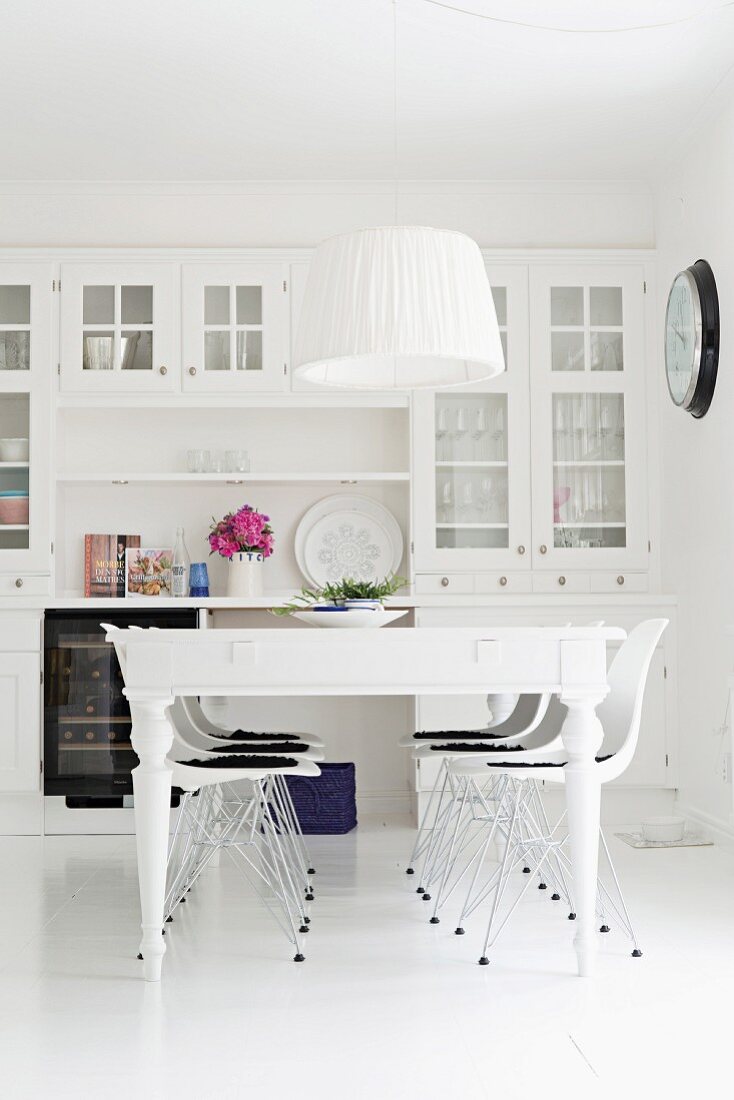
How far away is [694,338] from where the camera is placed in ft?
13.8

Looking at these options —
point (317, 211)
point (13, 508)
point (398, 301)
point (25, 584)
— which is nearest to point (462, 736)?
point (398, 301)

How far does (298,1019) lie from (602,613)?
262 cm

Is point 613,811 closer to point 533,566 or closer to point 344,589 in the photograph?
point 533,566

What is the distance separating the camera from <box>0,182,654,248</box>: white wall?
490 centimetres

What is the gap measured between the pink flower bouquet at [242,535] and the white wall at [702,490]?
1.73 m

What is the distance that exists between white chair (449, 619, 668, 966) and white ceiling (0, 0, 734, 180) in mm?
2028

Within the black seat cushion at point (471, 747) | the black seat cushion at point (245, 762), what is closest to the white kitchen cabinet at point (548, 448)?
the black seat cushion at point (471, 747)

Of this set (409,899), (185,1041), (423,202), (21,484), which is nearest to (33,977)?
(185,1041)

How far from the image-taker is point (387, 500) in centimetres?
516

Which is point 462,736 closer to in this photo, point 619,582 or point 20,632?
point 619,582

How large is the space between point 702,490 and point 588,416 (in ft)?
2.29

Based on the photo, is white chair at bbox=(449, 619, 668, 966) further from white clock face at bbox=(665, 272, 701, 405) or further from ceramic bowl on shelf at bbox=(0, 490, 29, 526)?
ceramic bowl on shelf at bbox=(0, 490, 29, 526)

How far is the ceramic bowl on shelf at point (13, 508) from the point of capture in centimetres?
470

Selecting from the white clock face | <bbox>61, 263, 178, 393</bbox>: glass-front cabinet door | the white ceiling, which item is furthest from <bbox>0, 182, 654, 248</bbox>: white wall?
the white clock face
